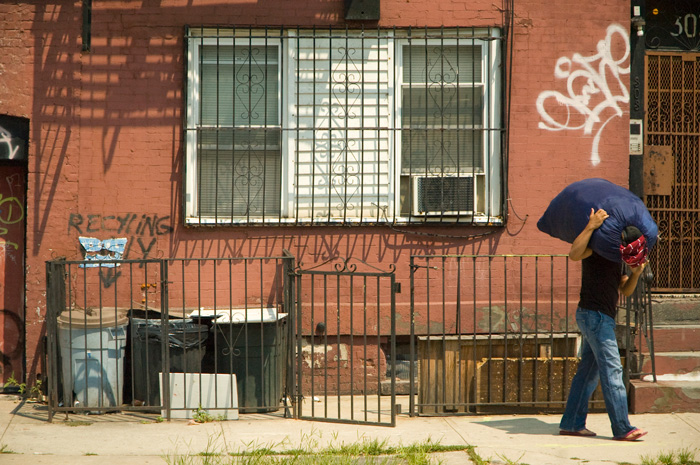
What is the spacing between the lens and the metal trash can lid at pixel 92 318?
6734mm

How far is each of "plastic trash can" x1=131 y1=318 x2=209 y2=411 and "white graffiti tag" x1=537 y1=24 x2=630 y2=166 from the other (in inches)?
158

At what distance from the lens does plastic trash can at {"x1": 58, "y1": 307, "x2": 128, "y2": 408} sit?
6758mm

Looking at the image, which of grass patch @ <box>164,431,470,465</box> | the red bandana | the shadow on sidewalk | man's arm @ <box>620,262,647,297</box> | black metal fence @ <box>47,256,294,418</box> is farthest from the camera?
black metal fence @ <box>47,256,294,418</box>

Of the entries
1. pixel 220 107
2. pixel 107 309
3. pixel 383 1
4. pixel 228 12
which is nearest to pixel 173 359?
pixel 107 309

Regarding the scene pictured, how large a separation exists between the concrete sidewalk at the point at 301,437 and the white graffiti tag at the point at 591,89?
2930 millimetres

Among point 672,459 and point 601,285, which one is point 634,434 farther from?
point 601,285

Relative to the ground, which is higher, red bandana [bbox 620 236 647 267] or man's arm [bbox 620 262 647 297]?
red bandana [bbox 620 236 647 267]

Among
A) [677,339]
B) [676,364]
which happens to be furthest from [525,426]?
[677,339]

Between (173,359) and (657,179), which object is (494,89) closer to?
(657,179)

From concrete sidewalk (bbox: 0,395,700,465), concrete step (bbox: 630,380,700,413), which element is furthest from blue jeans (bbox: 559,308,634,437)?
concrete step (bbox: 630,380,700,413)

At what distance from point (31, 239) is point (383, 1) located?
167 inches

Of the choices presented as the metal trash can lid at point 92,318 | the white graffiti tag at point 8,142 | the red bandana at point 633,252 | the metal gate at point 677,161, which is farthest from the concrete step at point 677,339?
the white graffiti tag at point 8,142

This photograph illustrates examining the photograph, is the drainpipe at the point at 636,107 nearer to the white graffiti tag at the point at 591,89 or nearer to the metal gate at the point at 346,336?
the white graffiti tag at the point at 591,89

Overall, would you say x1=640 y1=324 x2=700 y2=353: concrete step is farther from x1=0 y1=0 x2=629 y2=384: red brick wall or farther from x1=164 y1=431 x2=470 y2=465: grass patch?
x1=164 y1=431 x2=470 y2=465: grass patch
